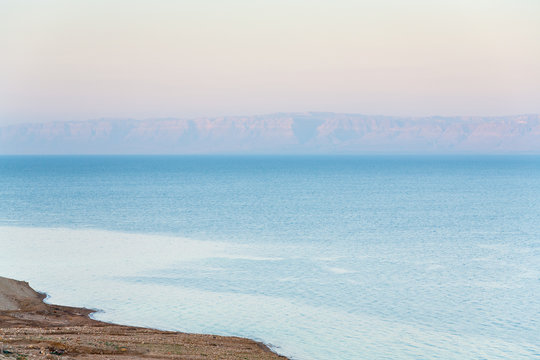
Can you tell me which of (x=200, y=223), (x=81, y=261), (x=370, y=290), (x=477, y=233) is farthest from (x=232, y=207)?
(x=370, y=290)

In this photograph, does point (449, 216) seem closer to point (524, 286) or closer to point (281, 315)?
point (524, 286)

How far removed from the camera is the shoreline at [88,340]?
20.9 metres

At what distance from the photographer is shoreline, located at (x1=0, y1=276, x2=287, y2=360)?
68.4ft

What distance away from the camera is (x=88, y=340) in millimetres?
23078

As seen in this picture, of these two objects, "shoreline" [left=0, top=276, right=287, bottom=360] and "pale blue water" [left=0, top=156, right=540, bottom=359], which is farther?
"pale blue water" [left=0, top=156, right=540, bottom=359]

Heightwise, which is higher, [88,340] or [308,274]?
[308,274]

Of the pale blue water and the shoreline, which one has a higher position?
the pale blue water

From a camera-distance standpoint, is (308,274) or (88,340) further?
(308,274)

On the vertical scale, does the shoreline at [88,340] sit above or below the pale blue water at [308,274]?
below

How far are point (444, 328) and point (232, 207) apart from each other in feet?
203

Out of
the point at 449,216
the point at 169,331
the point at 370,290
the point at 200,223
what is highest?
the point at 449,216

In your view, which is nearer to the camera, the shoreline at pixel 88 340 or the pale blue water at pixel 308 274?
the shoreline at pixel 88 340

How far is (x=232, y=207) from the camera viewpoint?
89.8m

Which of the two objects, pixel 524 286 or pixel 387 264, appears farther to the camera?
pixel 387 264
